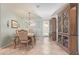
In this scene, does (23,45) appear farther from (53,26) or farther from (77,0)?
(77,0)

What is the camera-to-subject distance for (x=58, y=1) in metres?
3.57

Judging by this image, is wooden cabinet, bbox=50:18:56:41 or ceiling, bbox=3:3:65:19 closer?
ceiling, bbox=3:3:65:19

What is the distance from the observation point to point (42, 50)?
12.0 feet

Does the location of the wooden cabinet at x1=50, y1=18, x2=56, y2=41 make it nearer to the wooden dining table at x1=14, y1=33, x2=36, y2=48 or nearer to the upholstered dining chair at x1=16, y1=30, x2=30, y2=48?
the wooden dining table at x1=14, y1=33, x2=36, y2=48

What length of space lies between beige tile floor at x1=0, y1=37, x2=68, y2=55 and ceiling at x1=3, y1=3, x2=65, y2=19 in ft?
2.20

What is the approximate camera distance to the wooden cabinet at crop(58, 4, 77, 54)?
3607mm

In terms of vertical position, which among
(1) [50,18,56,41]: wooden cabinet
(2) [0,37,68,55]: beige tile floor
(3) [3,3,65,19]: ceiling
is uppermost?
(3) [3,3,65,19]: ceiling

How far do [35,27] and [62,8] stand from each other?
2.77ft

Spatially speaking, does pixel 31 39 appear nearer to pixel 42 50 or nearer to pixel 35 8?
pixel 42 50

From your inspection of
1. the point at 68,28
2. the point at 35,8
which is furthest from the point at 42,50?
the point at 35,8

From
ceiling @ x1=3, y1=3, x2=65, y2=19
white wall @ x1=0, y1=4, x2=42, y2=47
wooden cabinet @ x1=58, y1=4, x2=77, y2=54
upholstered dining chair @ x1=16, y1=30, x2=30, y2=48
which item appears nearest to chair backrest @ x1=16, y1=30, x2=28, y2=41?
upholstered dining chair @ x1=16, y1=30, x2=30, y2=48

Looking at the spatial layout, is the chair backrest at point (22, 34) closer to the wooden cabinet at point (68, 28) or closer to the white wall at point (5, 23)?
the white wall at point (5, 23)
